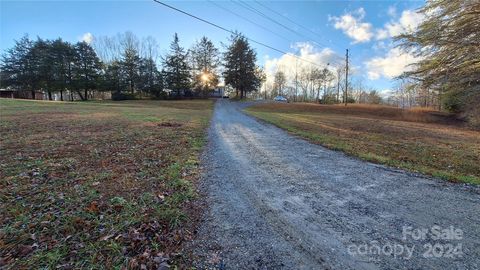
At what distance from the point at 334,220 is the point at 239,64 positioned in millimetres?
47071

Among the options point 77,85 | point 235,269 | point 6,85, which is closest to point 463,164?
point 235,269

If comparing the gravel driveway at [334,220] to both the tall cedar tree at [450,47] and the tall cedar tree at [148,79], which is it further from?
the tall cedar tree at [148,79]

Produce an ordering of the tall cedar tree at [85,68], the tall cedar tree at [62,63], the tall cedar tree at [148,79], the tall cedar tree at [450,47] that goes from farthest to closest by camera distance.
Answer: the tall cedar tree at [148,79], the tall cedar tree at [85,68], the tall cedar tree at [62,63], the tall cedar tree at [450,47]

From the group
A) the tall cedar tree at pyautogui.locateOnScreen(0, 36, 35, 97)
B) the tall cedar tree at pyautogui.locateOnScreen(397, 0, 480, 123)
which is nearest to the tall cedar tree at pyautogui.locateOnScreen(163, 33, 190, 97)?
the tall cedar tree at pyautogui.locateOnScreen(0, 36, 35, 97)

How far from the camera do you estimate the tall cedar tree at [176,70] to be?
155 ft

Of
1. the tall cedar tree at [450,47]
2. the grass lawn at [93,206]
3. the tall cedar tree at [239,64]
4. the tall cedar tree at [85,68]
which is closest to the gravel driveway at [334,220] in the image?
the grass lawn at [93,206]

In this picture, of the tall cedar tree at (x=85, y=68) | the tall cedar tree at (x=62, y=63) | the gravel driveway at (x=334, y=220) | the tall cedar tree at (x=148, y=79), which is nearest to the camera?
the gravel driveway at (x=334, y=220)

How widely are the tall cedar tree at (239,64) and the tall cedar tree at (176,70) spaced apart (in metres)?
8.13

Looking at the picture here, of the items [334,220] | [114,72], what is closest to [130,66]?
[114,72]

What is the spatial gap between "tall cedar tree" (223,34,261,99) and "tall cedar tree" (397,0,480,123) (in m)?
35.5

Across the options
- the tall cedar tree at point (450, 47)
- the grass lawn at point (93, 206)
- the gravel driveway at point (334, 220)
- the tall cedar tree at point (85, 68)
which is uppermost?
the tall cedar tree at point (85, 68)

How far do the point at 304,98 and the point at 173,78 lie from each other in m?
42.5

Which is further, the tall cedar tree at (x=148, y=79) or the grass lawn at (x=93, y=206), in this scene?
the tall cedar tree at (x=148, y=79)

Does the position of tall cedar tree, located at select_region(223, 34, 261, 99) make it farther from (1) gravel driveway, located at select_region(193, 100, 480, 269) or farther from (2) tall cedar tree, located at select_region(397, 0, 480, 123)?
(1) gravel driveway, located at select_region(193, 100, 480, 269)
